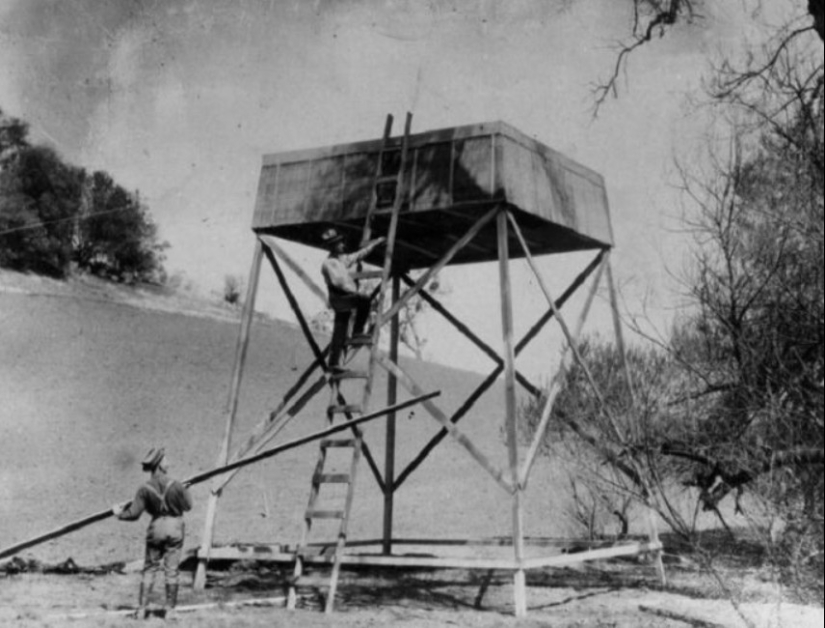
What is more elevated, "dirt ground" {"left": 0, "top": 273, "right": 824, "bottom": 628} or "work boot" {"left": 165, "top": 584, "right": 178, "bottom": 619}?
"dirt ground" {"left": 0, "top": 273, "right": 824, "bottom": 628}

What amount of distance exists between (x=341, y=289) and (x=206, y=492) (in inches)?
711

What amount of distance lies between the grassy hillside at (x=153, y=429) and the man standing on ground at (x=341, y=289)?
744 centimetres

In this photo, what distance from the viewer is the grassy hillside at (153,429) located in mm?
23375

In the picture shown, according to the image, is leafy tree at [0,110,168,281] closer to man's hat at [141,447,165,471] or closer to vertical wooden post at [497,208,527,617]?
man's hat at [141,447,165,471]

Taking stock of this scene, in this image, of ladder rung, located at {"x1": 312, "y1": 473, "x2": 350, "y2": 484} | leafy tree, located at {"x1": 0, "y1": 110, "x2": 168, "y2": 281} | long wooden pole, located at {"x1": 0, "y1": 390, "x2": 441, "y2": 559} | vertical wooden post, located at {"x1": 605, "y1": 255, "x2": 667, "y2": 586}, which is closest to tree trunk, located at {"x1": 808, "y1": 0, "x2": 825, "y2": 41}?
vertical wooden post, located at {"x1": 605, "y1": 255, "x2": 667, "y2": 586}

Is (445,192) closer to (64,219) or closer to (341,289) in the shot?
(341,289)

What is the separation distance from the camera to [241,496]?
88.4ft

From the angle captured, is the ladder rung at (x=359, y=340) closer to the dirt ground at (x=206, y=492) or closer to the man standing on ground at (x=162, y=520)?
the man standing on ground at (x=162, y=520)

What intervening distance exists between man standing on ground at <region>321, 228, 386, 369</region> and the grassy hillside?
24.4 feet

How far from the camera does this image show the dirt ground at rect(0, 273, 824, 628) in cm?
1050

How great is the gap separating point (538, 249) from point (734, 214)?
4.35 metres

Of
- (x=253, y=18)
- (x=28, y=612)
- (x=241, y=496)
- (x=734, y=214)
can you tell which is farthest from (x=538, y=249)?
(x=241, y=496)

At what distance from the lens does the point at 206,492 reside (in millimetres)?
27906

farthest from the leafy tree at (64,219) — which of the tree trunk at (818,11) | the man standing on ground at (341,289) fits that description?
the tree trunk at (818,11)
